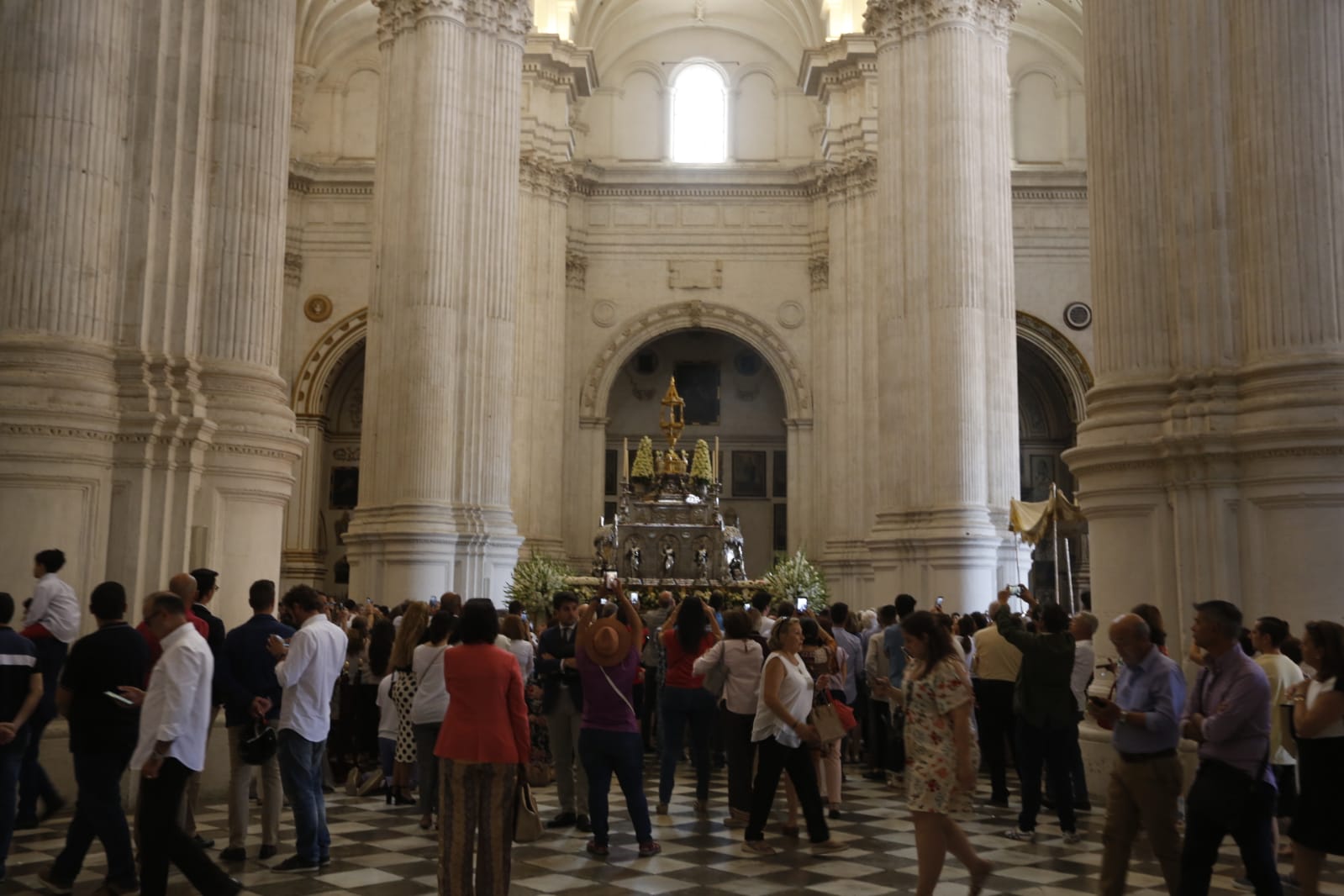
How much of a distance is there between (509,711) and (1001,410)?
15.6 meters

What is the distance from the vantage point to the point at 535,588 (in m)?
20.8

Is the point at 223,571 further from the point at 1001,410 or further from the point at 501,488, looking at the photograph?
the point at 1001,410

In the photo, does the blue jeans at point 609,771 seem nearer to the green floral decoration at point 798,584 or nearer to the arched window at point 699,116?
the green floral decoration at point 798,584

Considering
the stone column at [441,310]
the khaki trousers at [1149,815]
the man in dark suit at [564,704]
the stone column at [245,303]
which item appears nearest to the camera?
the khaki trousers at [1149,815]

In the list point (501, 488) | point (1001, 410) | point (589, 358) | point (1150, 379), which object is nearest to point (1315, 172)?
point (1150, 379)

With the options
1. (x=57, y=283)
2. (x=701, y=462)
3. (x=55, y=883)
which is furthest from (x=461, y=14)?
(x=55, y=883)

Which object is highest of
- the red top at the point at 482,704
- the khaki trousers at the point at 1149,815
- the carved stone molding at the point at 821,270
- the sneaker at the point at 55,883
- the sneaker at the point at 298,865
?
the carved stone molding at the point at 821,270

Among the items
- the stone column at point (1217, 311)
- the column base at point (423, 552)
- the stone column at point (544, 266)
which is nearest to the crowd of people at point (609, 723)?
the stone column at point (1217, 311)

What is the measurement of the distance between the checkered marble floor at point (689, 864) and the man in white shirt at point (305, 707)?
0.22 meters

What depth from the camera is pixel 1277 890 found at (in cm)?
614

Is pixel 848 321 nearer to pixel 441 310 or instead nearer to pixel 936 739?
pixel 441 310

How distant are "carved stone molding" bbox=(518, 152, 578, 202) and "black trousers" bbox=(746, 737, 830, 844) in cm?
2288

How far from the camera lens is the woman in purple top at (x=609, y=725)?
8.59 metres

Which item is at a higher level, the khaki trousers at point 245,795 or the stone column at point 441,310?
the stone column at point 441,310
